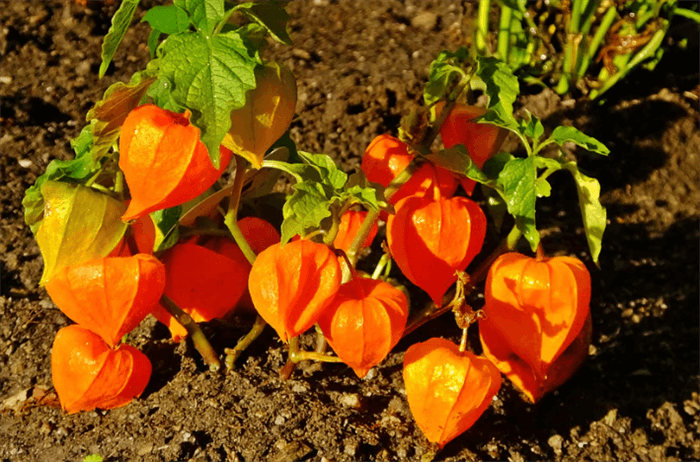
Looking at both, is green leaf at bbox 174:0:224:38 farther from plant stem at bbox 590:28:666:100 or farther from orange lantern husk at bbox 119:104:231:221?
plant stem at bbox 590:28:666:100

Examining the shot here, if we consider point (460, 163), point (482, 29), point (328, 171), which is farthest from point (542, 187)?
point (482, 29)

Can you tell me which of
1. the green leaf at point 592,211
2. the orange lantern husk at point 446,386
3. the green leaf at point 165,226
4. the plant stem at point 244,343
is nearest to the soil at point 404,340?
the plant stem at point 244,343

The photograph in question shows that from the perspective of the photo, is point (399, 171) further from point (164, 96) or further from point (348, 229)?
point (164, 96)

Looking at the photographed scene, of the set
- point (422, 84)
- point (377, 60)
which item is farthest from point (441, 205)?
point (377, 60)

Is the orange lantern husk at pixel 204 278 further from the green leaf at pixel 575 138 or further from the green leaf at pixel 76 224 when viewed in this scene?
the green leaf at pixel 575 138

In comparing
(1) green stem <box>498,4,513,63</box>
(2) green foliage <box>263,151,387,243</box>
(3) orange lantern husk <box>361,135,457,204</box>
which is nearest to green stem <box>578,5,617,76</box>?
(1) green stem <box>498,4,513,63</box>

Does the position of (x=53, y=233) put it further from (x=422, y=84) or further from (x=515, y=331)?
(x=422, y=84)
